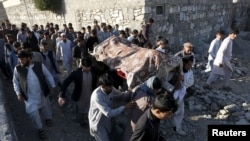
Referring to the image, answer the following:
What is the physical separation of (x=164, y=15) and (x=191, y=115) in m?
4.92

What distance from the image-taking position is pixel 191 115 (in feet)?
18.7

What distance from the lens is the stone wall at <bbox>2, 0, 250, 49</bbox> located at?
913 cm

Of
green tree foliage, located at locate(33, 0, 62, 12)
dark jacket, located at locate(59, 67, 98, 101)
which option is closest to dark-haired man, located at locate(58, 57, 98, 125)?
dark jacket, located at locate(59, 67, 98, 101)

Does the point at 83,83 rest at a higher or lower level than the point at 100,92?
lower

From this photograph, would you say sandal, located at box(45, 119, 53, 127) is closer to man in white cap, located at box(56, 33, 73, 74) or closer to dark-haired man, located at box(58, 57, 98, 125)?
dark-haired man, located at box(58, 57, 98, 125)

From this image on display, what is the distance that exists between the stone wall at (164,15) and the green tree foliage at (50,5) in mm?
353

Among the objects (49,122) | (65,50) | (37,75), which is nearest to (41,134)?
(49,122)

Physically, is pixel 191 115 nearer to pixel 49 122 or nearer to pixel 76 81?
pixel 76 81

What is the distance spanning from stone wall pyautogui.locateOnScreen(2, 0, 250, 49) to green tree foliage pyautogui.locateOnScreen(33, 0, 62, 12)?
1.16ft

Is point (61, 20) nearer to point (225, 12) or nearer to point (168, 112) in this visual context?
point (225, 12)

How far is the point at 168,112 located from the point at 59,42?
202 inches

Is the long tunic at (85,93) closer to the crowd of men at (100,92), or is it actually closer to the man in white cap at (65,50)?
the crowd of men at (100,92)

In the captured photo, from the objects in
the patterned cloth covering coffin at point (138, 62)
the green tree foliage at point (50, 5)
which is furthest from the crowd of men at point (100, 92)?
the green tree foliage at point (50, 5)

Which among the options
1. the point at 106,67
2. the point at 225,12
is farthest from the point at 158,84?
the point at 225,12
